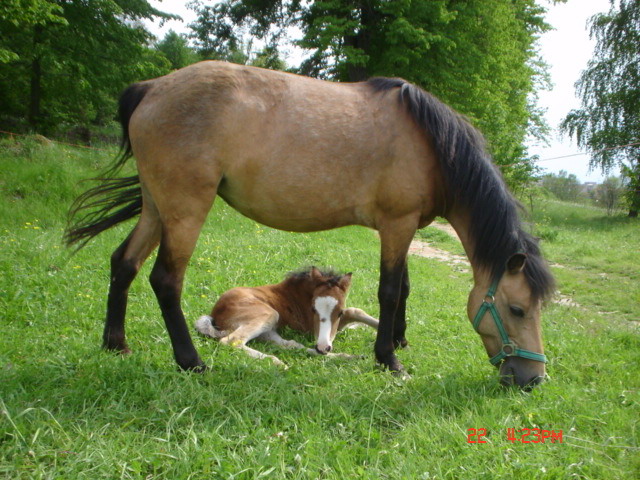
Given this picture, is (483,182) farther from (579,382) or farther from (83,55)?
(83,55)

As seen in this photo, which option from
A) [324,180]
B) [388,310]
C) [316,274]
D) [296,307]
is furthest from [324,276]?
[324,180]

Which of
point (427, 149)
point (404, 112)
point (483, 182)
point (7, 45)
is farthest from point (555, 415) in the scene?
point (7, 45)

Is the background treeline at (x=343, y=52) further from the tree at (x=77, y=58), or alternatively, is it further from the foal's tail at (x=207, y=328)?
the foal's tail at (x=207, y=328)

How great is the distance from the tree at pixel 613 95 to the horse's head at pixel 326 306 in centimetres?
2013

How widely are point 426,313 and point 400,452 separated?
124 inches

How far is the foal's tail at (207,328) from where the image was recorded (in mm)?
4168

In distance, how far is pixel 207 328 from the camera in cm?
421

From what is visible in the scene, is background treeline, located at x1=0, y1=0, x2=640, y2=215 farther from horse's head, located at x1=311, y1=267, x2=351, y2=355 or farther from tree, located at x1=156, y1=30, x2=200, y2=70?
tree, located at x1=156, y1=30, x2=200, y2=70

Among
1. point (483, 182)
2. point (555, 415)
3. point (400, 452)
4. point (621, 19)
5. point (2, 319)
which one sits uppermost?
point (621, 19)

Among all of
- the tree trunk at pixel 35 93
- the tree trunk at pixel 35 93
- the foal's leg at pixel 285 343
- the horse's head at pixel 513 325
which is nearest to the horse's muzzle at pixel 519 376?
the horse's head at pixel 513 325

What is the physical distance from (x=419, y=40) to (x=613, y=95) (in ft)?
42.4

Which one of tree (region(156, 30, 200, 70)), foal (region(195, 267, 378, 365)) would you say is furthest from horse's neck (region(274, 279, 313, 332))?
tree (region(156, 30, 200, 70))

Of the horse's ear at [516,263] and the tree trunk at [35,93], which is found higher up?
the tree trunk at [35,93]

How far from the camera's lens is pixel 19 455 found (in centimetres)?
210
